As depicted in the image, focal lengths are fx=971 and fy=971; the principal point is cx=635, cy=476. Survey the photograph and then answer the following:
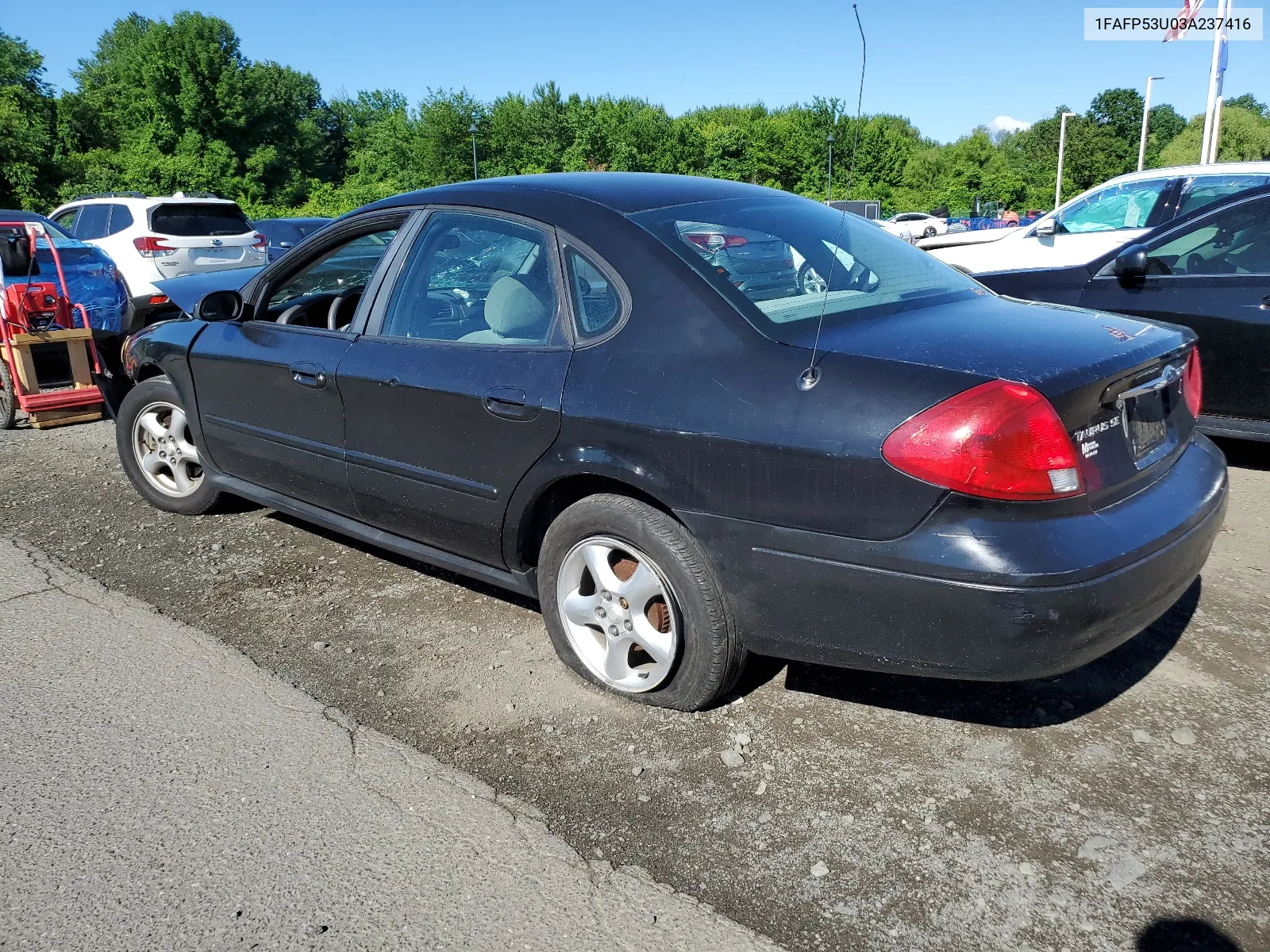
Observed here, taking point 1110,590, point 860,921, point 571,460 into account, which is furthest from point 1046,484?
point 571,460

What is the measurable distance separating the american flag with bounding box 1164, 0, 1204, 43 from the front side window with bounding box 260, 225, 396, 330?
21141 millimetres

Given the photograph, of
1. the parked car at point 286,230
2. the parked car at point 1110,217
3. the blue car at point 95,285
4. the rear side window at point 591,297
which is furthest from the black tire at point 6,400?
the parked car at point 286,230

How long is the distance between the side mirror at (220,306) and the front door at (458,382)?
910 millimetres

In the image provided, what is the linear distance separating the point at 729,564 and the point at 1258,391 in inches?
149

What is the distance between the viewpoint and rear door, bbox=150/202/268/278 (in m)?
12.2

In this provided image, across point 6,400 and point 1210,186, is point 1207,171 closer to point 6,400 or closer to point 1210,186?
point 1210,186

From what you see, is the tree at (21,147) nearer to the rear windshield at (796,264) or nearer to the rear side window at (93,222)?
the rear side window at (93,222)

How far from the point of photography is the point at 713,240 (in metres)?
3.09

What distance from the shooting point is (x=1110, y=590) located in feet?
7.97

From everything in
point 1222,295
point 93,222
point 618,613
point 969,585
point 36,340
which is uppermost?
point 93,222

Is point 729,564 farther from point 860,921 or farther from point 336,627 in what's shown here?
point 336,627

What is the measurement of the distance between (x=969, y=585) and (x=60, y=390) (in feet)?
24.6

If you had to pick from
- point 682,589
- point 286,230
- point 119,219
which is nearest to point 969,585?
point 682,589

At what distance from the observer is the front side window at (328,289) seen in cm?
412
